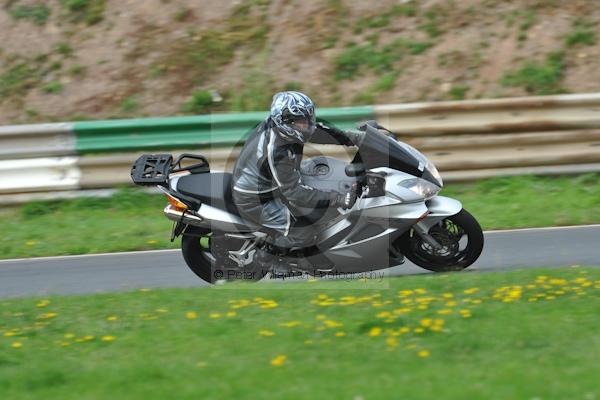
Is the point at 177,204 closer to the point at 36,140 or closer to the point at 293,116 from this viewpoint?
the point at 293,116

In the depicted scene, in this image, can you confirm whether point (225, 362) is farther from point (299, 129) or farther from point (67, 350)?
point (299, 129)

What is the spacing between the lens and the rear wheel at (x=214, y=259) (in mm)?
8484

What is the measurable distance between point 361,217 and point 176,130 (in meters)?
4.60

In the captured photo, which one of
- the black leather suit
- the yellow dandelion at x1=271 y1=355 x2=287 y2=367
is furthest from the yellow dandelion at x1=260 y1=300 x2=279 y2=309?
the yellow dandelion at x1=271 y1=355 x2=287 y2=367

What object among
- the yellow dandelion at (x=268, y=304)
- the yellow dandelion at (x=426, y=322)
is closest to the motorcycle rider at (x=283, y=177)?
the yellow dandelion at (x=268, y=304)

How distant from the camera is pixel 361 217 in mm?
8258

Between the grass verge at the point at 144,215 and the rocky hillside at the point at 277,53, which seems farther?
the rocky hillside at the point at 277,53

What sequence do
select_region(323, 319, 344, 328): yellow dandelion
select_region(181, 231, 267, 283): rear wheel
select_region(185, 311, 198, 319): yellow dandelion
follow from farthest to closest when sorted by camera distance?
1. select_region(181, 231, 267, 283): rear wheel
2. select_region(185, 311, 198, 319): yellow dandelion
3. select_region(323, 319, 344, 328): yellow dandelion

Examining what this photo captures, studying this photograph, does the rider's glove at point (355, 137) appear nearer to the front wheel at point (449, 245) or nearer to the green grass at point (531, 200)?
the front wheel at point (449, 245)

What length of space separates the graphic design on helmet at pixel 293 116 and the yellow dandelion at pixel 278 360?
2.32 meters

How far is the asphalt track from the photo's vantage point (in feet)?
29.6

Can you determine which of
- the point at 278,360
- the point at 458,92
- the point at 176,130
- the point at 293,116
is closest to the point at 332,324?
the point at 278,360

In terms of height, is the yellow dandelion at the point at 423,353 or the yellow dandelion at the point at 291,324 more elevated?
the yellow dandelion at the point at 423,353

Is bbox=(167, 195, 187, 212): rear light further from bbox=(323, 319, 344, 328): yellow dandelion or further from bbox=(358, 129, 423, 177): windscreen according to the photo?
bbox=(323, 319, 344, 328): yellow dandelion
